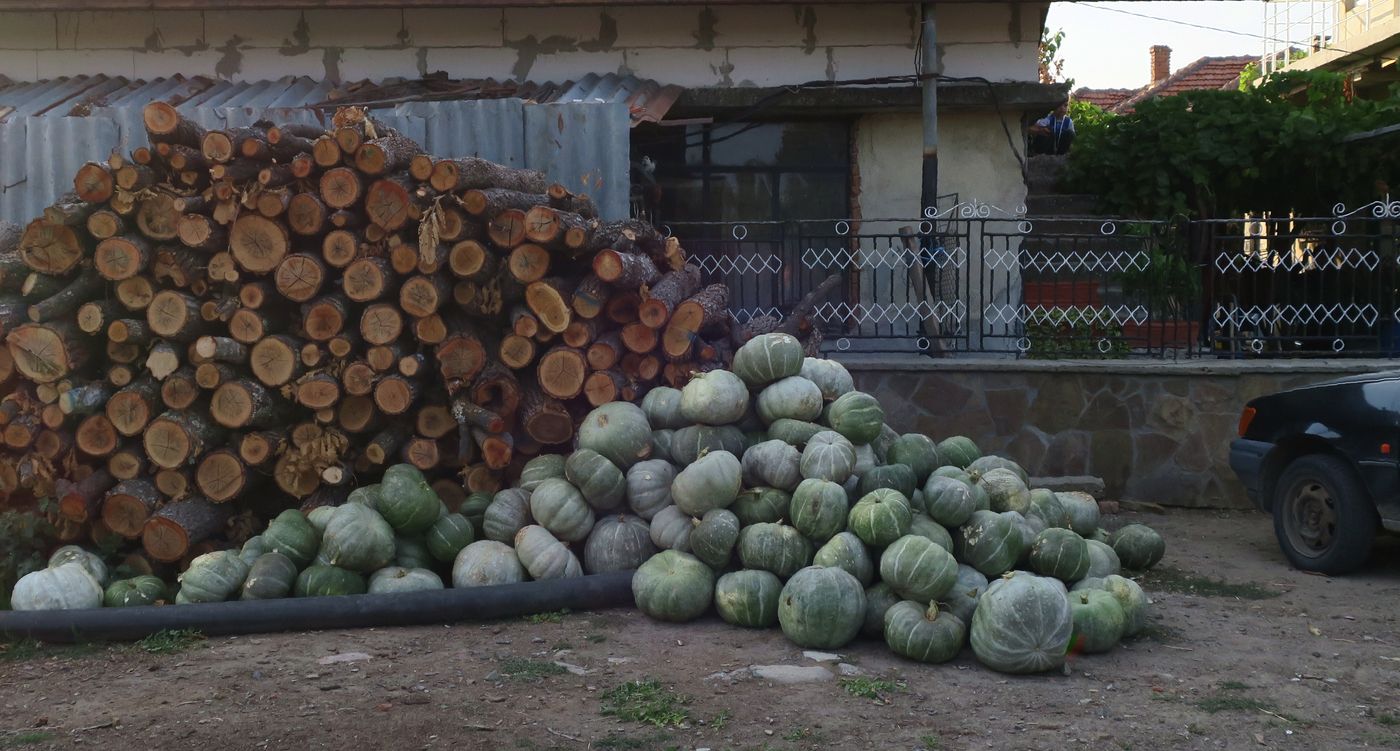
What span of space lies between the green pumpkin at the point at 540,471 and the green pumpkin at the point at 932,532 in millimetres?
2000

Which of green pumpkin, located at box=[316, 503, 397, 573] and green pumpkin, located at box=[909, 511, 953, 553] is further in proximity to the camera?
green pumpkin, located at box=[316, 503, 397, 573]

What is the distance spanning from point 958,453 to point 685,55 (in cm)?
605

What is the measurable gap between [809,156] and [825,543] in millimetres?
6898

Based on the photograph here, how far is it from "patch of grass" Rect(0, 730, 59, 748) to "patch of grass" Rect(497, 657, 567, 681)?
68.3 inches

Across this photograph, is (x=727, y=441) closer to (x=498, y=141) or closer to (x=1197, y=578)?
(x=1197, y=578)

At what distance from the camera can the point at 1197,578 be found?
7.01 meters

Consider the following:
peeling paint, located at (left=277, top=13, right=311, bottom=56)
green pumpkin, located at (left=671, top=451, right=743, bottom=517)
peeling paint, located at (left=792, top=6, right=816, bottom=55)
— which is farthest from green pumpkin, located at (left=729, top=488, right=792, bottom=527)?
peeling paint, located at (left=277, top=13, right=311, bottom=56)

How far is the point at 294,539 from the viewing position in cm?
610

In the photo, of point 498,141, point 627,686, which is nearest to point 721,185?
point 498,141

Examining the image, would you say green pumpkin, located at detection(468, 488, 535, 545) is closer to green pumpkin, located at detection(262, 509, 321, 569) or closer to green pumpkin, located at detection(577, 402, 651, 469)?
green pumpkin, located at detection(577, 402, 651, 469)

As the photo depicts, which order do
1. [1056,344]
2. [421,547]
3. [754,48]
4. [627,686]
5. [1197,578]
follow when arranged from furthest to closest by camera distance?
[754,48], [1056,344], [1197,578], [421,547], [627,686]

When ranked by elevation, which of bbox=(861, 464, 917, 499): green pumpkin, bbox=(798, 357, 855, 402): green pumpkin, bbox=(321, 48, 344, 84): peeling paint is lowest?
bbox=(861, 464, 917, 499): green pumpkin

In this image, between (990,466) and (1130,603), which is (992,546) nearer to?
(1130,603)

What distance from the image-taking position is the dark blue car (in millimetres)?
6742
